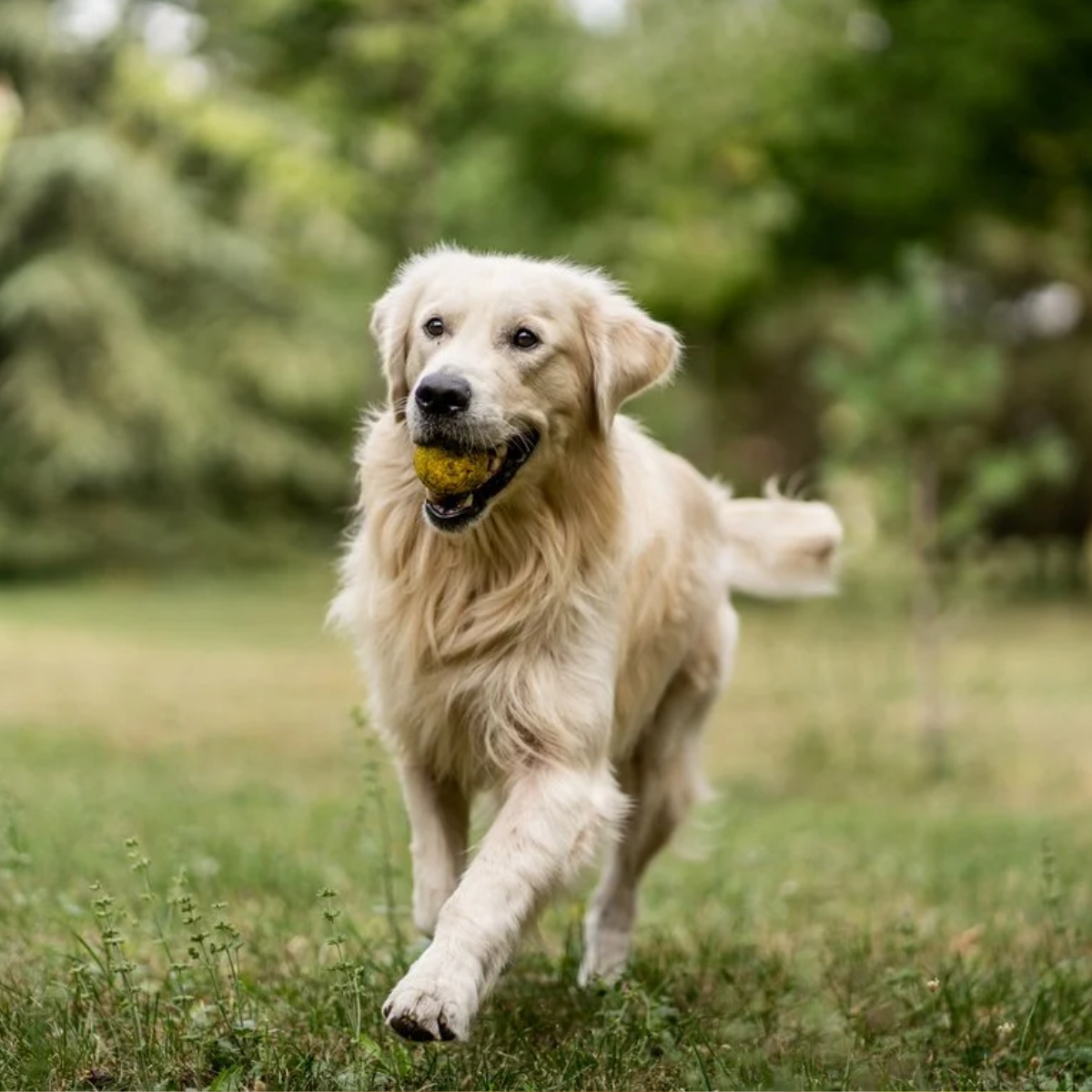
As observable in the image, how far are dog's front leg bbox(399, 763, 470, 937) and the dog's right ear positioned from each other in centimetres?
88

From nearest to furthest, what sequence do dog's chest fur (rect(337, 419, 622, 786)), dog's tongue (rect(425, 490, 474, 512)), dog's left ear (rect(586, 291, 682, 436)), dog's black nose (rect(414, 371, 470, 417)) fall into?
dog's black nose (rect(414, 371, 470, 417)), dog's tongue (rect(425, 490, 474, 512)), dog's chest fur (rect(337, 419, 622, 786)), dog's left ear (rect(586, 291, 682, 436))

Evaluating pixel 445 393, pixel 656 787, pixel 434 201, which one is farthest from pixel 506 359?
pixel 434 201

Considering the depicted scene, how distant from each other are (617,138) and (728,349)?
569cm

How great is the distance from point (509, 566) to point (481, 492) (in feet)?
0.84

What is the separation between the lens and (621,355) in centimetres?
381

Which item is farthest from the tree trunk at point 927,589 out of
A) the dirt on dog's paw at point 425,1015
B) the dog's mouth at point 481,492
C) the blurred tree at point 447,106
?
the blurred tree at point 447,106

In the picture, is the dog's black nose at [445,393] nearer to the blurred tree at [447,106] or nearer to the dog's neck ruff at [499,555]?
the dog's neck ruff at [499,555]

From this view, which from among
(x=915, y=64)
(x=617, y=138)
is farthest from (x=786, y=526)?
(x=617, y=138)

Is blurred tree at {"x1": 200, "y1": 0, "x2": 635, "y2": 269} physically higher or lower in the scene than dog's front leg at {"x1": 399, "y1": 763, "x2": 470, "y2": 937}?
higher

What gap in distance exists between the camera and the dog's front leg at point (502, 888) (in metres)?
3.00

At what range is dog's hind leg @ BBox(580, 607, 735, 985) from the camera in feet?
14.8

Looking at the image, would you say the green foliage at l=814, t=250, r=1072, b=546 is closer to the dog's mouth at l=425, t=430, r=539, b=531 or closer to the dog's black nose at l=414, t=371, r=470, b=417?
the dog's mouth at l=425, t=430, r=539, b=531

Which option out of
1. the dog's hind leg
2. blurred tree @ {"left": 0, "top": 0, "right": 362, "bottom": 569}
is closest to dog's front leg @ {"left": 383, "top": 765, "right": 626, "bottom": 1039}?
the dog's hind leg

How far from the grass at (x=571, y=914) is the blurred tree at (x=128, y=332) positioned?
10919mm
